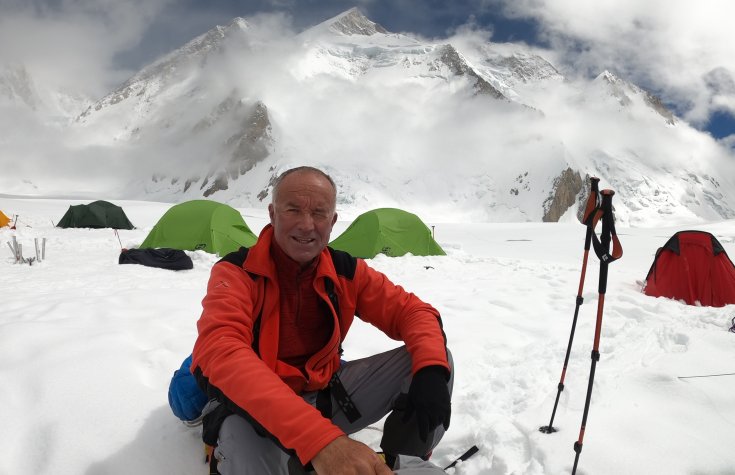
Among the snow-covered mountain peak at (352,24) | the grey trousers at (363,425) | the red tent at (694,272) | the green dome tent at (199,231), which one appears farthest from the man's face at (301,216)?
the snow-covered mountain peak at (352,24)

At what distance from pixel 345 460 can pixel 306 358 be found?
0.83m

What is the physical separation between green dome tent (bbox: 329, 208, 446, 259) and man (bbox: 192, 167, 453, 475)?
832 centimetres

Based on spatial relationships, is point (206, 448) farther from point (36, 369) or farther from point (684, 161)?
point (684, 161)

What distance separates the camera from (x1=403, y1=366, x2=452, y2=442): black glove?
169 centimetres

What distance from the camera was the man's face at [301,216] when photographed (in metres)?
1.92

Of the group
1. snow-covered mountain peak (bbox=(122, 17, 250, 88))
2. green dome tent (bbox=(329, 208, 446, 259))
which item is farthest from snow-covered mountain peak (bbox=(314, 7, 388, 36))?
green dome tent (bbox=(329, 208, 446, 259))

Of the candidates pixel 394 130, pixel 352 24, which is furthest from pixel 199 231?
pixel 352 24

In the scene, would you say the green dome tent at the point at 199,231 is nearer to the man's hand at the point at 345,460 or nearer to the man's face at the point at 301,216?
the man's face at the point at 301,216

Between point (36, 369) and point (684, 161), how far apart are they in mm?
213549

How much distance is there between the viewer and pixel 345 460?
1.28 m

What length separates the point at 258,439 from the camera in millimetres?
1564

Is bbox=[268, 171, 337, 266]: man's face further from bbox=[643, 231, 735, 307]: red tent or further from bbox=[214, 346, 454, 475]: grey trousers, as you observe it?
bbox=[643, 231, 735, 307]: red tent

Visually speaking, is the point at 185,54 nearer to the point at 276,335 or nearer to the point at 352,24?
the point at 352,24

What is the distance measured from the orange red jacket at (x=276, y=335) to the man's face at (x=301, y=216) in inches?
4.5
